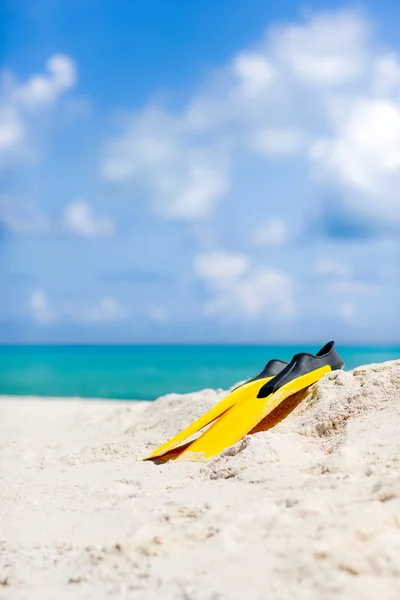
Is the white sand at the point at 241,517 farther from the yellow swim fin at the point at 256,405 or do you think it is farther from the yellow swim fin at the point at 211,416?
the yellow swim fin at the point at 211,416

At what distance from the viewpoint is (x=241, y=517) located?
107 inches

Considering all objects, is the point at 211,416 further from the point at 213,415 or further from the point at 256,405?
the point at 256,405

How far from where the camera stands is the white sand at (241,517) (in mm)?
2252

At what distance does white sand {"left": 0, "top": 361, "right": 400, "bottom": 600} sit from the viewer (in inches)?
88.7

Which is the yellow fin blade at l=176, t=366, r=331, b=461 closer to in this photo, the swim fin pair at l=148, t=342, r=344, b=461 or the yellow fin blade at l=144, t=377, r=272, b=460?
the swim fin pair at l=148, t=342, r=344, b=461

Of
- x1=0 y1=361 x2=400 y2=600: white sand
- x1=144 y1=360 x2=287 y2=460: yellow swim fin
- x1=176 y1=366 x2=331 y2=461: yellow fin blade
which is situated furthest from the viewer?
x1=144 y1=360 x2=287 y2=460: yellow swim fin

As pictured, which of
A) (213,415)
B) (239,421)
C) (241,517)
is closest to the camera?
(241,517)

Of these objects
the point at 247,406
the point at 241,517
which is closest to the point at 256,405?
the point at 247,406

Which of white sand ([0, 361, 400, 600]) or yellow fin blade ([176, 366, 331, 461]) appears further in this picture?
yellow fin blade ([176, 366, 331, 461])

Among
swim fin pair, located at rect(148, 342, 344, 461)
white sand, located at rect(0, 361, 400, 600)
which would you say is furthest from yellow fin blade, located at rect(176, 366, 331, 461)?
white sand, located at rect(0, 361, 400, 600)

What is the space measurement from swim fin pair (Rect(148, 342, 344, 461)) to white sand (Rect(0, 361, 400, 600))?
200mm

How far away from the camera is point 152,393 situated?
19.9m

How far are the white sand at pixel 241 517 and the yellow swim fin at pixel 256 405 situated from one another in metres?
0.19

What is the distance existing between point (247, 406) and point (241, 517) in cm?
221
